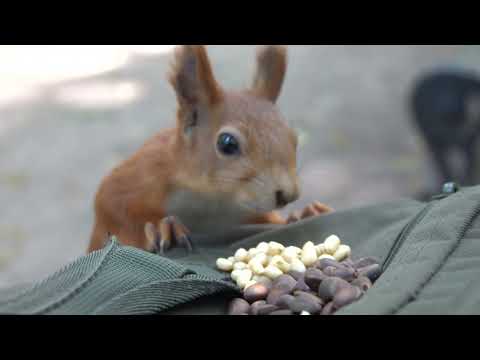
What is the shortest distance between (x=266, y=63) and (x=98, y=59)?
1876mm

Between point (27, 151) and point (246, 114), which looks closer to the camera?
point (246, 114)

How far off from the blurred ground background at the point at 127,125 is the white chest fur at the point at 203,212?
130 centimetres

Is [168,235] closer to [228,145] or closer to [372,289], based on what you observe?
[228,145]

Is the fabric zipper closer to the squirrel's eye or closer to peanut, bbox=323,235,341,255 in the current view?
peanut, bbox=323,235,341,255

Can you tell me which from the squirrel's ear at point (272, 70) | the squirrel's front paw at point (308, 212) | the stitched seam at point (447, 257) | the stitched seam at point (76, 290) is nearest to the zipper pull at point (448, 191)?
the stitched seam at point (447, 257)

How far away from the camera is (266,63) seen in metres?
1.28

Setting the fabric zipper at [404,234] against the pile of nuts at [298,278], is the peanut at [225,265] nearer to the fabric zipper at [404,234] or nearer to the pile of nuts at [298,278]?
the pile of nuts at [298,278]

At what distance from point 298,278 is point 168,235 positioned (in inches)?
13.1

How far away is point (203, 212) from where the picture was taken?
1.20 m

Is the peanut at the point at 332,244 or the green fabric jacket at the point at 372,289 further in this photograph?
the peanut at the point at 332,244

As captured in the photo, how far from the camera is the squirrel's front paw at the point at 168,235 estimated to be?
1.10m

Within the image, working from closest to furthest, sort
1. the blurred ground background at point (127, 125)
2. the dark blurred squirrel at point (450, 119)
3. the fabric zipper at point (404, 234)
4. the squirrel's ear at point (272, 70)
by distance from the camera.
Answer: the fabric zipper at point (404, 234) < the squirrel's ear at point (272, 70) < the dark blurred squirrel at point (450, 119) < the blurred ground background at point (127, 125)
